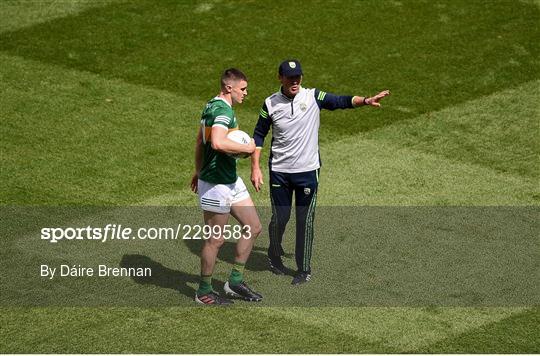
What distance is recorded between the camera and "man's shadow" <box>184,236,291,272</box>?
43.5 ft

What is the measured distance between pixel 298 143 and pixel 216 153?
3.92 feet

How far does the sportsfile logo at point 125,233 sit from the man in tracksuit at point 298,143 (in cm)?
138

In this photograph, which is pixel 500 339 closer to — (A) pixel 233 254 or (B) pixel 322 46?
(A) pixel 233 254

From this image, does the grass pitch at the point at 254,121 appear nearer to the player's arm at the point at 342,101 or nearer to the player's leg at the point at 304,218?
the player's leg at the point at 304,218

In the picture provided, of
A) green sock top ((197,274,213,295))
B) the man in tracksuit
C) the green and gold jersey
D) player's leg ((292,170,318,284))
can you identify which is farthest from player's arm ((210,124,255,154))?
green sock top ((197,274,213,295))

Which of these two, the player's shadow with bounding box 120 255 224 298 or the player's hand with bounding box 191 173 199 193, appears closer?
the player's hand with bounding box 191 173 199 193

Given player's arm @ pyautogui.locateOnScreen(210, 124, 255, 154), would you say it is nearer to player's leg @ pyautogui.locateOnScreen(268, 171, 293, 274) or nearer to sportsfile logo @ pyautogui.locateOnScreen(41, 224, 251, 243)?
player's leg @ pyautogui.locateOnScreen(268, 171, 293, 274)

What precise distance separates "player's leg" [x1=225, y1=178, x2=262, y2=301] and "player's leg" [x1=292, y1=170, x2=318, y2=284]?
711 mm

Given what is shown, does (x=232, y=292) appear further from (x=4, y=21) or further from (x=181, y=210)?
(x=4, y=21)

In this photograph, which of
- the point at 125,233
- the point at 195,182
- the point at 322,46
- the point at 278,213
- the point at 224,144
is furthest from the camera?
the point at 322,46

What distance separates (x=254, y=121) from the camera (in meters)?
17.6

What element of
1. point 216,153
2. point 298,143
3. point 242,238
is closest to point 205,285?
point 242,238

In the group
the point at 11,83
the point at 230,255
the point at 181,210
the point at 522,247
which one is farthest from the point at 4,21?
the point at 522,247

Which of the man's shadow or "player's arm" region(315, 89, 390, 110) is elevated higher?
"player's arm" region(315, 89, 390, 110)
